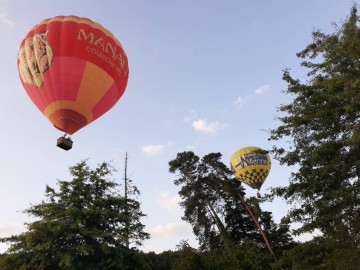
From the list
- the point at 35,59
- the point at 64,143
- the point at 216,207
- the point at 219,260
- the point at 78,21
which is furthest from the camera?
the point at 216,207

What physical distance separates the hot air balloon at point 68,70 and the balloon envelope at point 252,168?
23.0m

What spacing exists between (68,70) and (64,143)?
3765 mm

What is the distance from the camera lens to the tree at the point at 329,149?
11070 mm

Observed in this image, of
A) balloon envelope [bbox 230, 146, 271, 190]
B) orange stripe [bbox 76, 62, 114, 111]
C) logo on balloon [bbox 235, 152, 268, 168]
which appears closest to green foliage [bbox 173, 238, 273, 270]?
orange stripe [bbox 76, 62, 114, 111]

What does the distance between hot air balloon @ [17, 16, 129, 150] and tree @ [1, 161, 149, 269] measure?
5.43m

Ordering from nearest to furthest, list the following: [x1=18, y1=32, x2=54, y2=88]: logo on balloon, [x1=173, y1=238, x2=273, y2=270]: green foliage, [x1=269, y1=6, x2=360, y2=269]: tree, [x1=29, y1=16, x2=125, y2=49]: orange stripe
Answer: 1. [x1=269, y1=6, x2=360, y2=269]: tree
2. [x1=18, y1=32, x2=54, y2=88]: logo on balloon
3. [x1=173, y1=238, x2=273, y2=270]: green foliage
4. [x1=29, y1=16, x2=125, y2=49]: orange stripe

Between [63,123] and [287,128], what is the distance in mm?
10868

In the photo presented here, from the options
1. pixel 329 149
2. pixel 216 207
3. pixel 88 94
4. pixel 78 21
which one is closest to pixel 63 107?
pixel 88 94

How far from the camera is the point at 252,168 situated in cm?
3722

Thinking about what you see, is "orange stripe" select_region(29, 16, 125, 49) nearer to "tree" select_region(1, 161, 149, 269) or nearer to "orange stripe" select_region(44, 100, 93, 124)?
"orange stripe" select_region(44, 100, 93, 124)

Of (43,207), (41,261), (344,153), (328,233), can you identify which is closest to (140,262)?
(41,261)

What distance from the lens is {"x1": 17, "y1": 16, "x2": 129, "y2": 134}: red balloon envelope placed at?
16797 millimetres

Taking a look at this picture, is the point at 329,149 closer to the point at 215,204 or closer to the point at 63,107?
the point at 63,107

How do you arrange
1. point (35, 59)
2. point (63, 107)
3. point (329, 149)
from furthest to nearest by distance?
point (35, 59), point (63, 107), point (329, 149)
